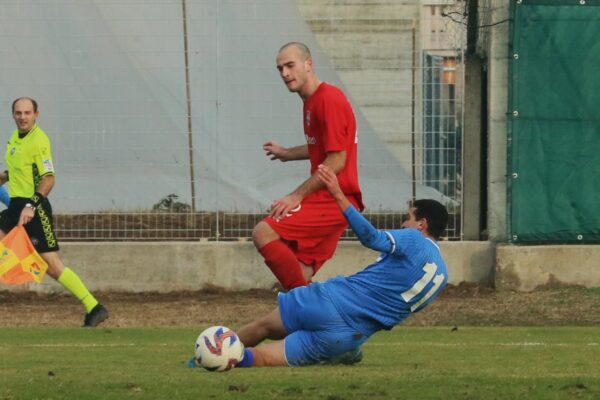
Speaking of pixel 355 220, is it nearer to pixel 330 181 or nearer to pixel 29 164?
pixel 330 181

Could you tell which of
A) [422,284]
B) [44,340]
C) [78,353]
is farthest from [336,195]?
[44,340]

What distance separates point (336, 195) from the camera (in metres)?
8.53

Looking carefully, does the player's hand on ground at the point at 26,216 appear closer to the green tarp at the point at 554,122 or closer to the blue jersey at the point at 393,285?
the blue jersey at the point at 393,285

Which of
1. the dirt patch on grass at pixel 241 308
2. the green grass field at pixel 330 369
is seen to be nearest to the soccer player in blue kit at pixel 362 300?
the green grass field at pixel 330 369

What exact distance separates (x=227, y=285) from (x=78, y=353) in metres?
5.68

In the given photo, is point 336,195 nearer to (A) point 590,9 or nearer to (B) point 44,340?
(B) point 44,340

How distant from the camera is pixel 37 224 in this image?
13.3m

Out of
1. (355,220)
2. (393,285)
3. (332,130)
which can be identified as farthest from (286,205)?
(355,220)

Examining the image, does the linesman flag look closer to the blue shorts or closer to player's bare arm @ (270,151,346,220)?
player's bare arm @ (270,151,346,220)

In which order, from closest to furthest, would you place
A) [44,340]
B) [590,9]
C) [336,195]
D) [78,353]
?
[336,195] < [78,353] < [44,340] < [590,9]

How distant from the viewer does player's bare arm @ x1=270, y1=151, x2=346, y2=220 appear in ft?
31.9

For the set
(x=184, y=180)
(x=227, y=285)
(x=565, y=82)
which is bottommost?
(x=227, y=285)

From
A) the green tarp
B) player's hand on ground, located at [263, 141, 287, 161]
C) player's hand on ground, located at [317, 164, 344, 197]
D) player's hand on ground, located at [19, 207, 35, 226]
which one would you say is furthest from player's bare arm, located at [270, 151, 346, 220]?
the green tarp

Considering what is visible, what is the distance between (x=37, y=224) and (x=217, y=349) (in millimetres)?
5030
